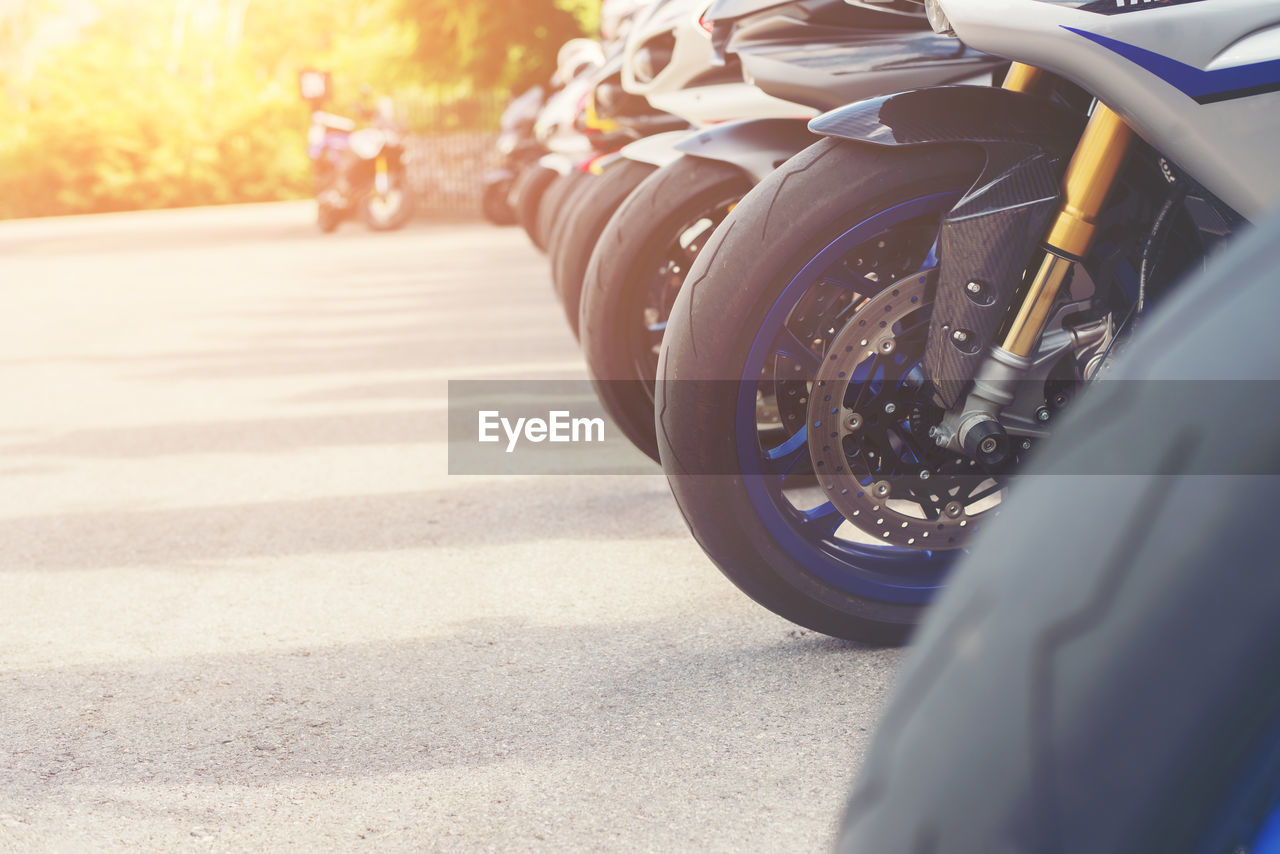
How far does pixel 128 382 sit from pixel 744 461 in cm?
414

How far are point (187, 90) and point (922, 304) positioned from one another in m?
29.4

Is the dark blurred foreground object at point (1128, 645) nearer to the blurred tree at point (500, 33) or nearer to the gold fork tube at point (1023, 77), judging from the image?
the gold fork tube at point (1023, 77)

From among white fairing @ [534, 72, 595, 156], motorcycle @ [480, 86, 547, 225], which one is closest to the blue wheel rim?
white fairing @ [534, 72, 595, 156]

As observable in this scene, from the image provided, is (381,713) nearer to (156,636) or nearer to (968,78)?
(156,636)

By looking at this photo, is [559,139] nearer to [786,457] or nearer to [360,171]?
[786,457]

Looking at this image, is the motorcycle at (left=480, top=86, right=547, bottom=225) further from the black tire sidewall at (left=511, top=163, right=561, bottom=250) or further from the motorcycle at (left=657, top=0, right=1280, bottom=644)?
the motorcycle at (left=657, top=0, right=1280, bottom=644)

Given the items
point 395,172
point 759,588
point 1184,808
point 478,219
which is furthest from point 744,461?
point 478,219

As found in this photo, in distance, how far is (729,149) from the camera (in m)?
2.70

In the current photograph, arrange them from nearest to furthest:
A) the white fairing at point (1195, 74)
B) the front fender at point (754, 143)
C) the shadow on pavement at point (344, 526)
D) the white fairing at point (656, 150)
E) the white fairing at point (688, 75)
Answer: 1. the white fairing at point (1195, 74)
2. the front fender at point (754, 143)
3. the shadow on pavement at point (344, 526)
4. the white fairing at point (688, 75)
5. the white fairing at point (656, 150)

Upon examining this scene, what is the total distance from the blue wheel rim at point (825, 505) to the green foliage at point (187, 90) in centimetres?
1794

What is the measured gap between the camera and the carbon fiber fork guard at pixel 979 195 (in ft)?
6.22

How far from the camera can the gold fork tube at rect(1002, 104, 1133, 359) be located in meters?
1.86

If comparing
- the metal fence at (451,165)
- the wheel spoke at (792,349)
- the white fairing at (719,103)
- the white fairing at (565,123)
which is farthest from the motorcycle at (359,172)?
the wheel spoke at (792,349)

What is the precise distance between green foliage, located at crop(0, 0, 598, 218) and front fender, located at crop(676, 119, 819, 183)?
56.1ft
